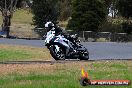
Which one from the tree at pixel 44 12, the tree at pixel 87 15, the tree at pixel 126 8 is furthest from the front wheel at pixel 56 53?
the tree at pixel 126 8

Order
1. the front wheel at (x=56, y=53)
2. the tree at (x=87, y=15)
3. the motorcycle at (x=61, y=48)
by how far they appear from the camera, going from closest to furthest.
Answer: the motorcycle at (x=61, y=48)
the front wheel at (x=56, y=53)
the tree at (x=87, y=15)

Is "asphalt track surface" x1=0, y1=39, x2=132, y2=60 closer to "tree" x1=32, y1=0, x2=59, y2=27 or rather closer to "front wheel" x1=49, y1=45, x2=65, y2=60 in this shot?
"front wheel" x1=49, y1=45, x2=65, y2=60

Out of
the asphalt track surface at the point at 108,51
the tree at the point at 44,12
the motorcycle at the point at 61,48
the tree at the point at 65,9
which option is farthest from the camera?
the tree at the point at 65,9

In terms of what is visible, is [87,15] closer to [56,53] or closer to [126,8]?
[126,8]

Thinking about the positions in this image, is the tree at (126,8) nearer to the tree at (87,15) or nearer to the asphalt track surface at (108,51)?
the tree at (87,15)

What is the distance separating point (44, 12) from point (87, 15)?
6437mm

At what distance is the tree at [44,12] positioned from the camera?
2219 inches

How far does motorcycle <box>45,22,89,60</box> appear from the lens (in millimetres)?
19906

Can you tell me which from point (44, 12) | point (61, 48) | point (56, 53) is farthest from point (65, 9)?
point (56, 53)

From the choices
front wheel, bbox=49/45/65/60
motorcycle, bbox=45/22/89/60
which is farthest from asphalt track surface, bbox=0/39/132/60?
front wheel, bbox=49/45/65/60

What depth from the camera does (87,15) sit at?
174 ft

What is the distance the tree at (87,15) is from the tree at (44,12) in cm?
334

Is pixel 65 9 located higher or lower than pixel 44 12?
lower

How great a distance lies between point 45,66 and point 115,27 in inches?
1741
